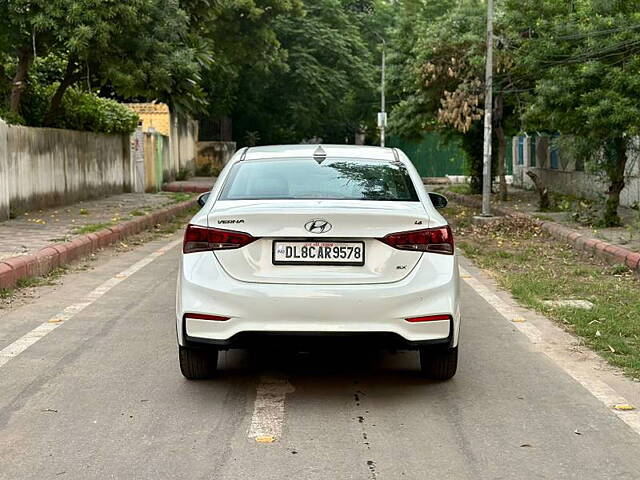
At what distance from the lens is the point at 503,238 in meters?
15.4

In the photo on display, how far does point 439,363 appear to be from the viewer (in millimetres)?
5945

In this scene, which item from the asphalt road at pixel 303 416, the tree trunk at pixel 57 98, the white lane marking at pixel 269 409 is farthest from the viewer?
the tree trunk at pixel 57 98

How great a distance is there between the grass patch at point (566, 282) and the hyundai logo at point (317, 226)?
2.25 meters

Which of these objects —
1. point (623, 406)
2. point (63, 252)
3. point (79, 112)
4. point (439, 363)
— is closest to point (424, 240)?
point (439, 363)

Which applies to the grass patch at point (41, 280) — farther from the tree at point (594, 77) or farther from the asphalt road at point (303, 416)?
the tree at point (594, 77)

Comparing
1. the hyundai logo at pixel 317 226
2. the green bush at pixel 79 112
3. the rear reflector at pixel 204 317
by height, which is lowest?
the rear reflector at pixel 204 317

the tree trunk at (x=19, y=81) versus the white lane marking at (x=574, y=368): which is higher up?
the tree trunk at (x=19, y=81)

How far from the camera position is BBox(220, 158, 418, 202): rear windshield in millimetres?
6043

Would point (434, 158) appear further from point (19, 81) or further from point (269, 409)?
point (269, 409)

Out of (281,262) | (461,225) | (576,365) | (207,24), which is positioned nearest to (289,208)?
(281,262)

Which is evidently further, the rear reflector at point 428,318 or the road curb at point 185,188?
the road curb at point 185,188

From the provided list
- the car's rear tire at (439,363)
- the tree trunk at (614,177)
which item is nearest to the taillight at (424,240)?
the car's rear tire at (439,363)

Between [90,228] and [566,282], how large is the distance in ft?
24.4

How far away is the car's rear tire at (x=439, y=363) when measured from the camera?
5.90m
